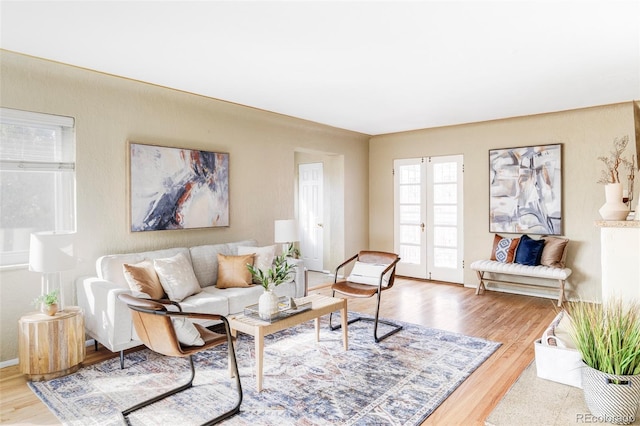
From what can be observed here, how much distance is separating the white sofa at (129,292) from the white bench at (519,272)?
110 inches

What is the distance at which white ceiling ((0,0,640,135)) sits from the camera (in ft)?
8.40

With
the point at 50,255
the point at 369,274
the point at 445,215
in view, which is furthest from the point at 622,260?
the point at 445,215

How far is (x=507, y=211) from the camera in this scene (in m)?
6.07

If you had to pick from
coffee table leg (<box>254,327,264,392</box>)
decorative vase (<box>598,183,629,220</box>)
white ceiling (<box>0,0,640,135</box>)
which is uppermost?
white ceiling (<box>0,0,640,135</box>)

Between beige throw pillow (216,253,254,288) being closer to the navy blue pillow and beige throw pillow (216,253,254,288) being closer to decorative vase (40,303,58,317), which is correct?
decorative vase (40,303,58,317)

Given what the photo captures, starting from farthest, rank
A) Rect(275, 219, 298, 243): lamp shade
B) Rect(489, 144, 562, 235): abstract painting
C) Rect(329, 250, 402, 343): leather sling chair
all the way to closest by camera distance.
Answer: Rect(489, 144, 562, 235): abstract painting → Rect(275, 219, 298, 243): lamp shade → Rect(329, 250, 402, 343): leather sling chair

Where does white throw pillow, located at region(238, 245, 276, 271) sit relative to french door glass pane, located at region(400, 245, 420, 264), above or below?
above

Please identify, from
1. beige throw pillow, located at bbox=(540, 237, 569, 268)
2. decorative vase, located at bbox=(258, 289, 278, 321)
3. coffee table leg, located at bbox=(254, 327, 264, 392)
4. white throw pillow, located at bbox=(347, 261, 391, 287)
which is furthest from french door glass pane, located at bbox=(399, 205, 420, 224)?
coffee table leg, located at bbox=(254, 327, 264, 392)

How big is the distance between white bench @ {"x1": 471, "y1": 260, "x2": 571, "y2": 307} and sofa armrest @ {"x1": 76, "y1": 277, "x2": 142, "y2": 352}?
15.3 feet

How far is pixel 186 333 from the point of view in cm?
267

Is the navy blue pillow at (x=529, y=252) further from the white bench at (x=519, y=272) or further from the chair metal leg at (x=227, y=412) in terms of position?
the chair metal leg at (x=227, y=412)

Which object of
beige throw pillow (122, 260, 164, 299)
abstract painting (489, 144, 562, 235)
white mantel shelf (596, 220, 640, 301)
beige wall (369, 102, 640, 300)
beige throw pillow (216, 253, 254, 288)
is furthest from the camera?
abstract painting (489, 144, 562, 235)

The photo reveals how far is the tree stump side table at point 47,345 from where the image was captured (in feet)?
10.0

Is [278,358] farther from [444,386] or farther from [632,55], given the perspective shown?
[632,55]
